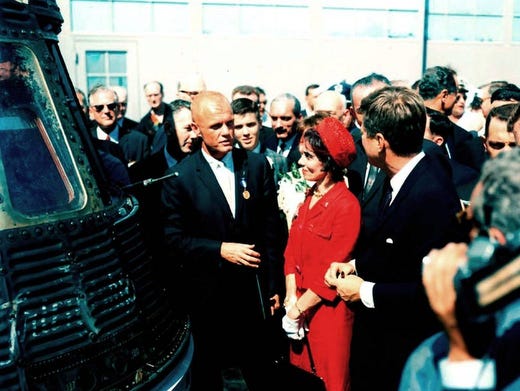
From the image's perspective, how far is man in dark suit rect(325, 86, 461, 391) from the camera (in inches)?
105

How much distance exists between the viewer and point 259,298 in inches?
154

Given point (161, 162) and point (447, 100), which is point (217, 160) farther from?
point (447, 100)

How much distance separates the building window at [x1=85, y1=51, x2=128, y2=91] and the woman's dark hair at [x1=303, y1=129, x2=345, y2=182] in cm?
1213

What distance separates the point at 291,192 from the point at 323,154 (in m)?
1.09

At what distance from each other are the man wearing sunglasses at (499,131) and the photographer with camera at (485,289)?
9.41 ft

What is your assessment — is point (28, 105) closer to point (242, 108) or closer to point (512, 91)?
point (242, 108)

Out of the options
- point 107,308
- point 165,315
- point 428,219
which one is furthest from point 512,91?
point 107,308

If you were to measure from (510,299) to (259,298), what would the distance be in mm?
2690

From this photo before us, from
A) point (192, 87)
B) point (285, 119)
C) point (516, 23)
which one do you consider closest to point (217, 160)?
point (285, 119)

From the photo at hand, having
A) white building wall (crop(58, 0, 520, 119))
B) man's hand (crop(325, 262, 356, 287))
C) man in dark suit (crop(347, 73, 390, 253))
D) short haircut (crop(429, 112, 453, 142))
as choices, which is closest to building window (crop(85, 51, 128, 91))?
white building wall (crop(58, 0, 520, 119))

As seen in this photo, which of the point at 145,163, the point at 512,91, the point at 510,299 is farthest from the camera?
the point at 512,91

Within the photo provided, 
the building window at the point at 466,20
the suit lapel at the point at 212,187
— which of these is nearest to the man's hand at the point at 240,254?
the suit lapel at the point at 212,187

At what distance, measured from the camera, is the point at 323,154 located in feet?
11.9

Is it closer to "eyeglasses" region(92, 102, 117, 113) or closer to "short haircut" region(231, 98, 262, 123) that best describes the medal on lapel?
"short haircut" region(231, 98, 262, 123)
